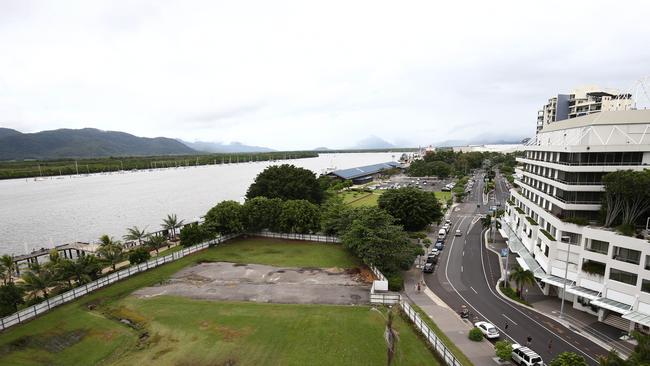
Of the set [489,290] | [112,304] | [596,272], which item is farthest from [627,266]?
[112,304]

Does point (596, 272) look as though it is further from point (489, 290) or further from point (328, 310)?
point (328, 310)

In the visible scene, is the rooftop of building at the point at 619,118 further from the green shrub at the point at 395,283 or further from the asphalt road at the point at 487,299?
the green shrub at the point at 395,283

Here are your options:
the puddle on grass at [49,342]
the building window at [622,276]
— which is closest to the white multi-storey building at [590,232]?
the building window at [622,276]

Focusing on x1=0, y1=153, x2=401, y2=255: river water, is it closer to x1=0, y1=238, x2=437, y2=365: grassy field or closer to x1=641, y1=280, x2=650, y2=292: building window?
x1=0, y1=238, x2=437, y2=365: grassy field

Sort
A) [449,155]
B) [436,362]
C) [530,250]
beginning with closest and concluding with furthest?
[436,362]
[530,250]
[449,155]

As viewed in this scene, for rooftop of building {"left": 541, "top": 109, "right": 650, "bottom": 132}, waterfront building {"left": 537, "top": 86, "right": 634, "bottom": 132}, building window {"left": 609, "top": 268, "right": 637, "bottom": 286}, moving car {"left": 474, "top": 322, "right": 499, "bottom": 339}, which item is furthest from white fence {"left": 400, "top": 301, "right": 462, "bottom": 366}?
waterfront building {"left": 537, "top": 86, "right": 634, "bottom": 132}

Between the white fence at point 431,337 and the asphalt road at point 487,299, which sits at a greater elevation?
the white fence at point 431,337
